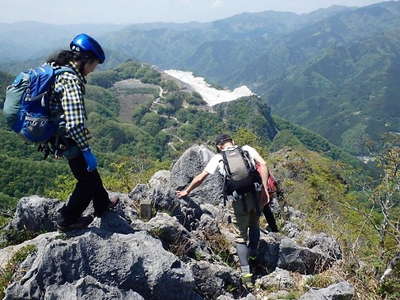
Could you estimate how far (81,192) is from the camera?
5.99 meters

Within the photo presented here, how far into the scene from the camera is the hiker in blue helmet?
514 centimetres

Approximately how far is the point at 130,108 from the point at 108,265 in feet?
589

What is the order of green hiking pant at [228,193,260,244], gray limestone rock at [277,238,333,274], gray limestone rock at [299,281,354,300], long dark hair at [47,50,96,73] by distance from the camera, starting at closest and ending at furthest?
long dark hair at [47,50,96,73] → gray limestone rock at [299,281,354,300] → green hiking pant at [228,193,260,244] → gray limestone rock at [277,238,333,274]

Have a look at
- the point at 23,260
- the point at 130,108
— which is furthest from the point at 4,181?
the point at 130,108

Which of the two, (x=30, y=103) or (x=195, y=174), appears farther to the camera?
(x=195, y=174)

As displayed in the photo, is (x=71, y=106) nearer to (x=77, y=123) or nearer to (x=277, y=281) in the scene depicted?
(x=77, y=123)

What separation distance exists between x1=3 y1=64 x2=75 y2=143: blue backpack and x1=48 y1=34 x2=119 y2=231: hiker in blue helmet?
0.13m

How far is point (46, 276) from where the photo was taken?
5047mm

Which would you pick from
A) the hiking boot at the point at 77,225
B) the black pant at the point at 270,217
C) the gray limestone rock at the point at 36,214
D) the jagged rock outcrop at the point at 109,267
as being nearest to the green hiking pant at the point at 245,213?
the jagged rock outcrop at the point at 109,267

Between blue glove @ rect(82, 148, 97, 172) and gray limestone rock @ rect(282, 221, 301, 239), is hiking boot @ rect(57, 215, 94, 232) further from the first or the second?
gray limestone rock @ rect(282, 221, 301, 239)

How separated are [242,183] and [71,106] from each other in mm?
3105

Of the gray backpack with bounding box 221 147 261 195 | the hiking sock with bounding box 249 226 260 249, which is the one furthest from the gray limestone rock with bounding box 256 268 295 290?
the gray backpack with bounding box 221 147 261 195

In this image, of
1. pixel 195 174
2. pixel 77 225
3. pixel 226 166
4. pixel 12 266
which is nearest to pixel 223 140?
pixel 226 166

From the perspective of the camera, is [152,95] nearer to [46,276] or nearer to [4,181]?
[4,181]
